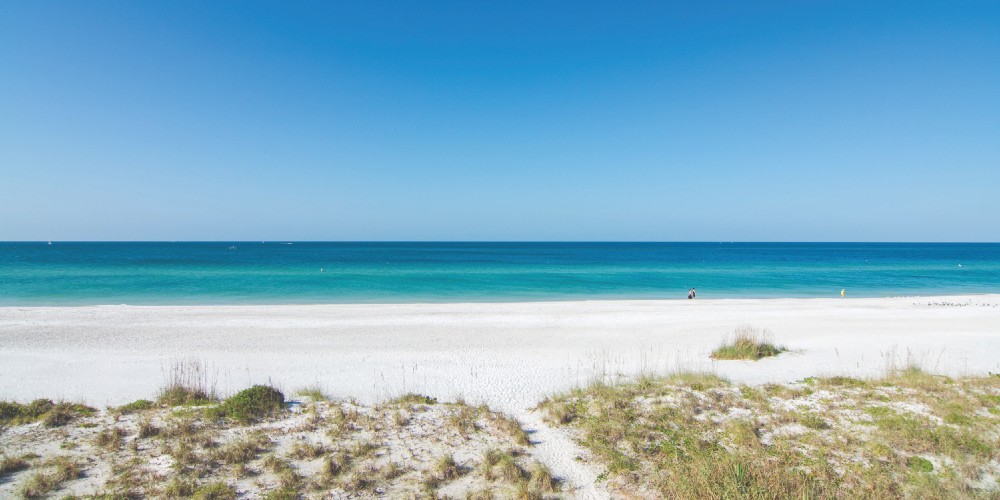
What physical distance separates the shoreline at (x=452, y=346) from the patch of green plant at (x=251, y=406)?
64.5 inches

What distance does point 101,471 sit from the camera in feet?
21.2

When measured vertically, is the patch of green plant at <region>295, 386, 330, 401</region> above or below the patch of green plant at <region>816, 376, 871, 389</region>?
below

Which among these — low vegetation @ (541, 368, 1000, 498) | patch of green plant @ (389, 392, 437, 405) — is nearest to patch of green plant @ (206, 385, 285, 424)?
patch of green plant @ (389, 392, 437, 405)

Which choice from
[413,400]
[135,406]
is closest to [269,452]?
[413,400]

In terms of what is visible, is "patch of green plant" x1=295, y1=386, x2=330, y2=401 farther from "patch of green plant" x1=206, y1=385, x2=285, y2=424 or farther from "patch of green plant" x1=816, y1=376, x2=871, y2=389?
"patch of green plant" x1=816, y1=376, x2=871, y2=389

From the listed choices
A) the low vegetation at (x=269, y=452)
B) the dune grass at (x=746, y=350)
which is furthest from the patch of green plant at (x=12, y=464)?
the dune grass at (x=746, y=350)

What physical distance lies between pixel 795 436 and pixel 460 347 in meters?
10.9

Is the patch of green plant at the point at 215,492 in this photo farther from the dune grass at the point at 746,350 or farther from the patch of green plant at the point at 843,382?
the dune grass at the point at 746,350

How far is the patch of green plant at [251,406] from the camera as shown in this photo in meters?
8.55

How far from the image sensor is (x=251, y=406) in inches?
349

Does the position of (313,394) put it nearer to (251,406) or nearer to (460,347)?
(251,406)

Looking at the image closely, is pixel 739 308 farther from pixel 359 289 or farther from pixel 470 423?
pixel 359 289

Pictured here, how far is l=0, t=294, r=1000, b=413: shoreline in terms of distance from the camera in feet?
38.4

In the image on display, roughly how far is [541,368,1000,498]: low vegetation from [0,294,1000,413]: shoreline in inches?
63.3
